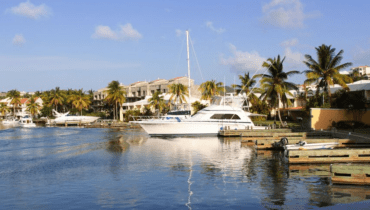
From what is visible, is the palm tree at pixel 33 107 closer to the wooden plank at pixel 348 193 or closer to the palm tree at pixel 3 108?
the palm tree at pixel 3 108

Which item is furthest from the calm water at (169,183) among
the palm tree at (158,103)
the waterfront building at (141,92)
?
the waterfront building at (141,92)

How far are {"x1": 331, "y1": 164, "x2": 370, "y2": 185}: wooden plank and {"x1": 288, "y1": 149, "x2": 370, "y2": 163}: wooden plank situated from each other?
6.02 m

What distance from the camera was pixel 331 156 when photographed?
22.2 metres

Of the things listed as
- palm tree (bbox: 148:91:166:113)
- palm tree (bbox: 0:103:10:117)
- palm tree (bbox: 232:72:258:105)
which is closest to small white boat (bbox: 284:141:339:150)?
palm tree (bbox: 232:72:258:105)

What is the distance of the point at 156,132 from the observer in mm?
46750

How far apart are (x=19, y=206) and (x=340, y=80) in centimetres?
4259

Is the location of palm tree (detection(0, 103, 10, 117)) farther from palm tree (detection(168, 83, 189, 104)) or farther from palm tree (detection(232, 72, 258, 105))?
palm tree (detection(232, 72, 258, 105))

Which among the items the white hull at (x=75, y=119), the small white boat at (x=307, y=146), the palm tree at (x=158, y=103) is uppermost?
the palm tree at (x=158, y=103)

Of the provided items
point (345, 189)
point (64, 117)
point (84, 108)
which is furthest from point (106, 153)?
point (84, 108)

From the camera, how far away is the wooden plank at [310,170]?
19.1 m

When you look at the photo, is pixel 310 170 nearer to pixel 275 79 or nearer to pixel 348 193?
pixel 348 193

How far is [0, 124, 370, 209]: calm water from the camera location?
555 inches

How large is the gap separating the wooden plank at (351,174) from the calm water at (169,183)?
0.48 metres

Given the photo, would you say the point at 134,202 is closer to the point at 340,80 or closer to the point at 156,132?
the point at 156,132
